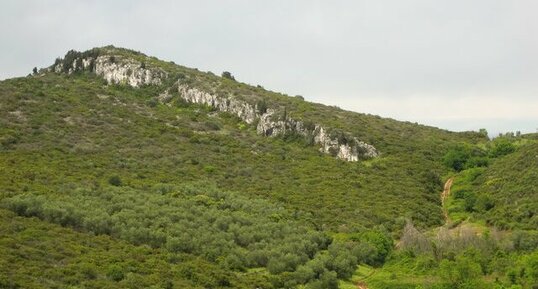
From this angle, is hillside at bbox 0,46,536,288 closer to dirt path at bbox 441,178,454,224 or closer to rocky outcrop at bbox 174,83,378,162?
rocky outcrop at bbox 174,83,378,162

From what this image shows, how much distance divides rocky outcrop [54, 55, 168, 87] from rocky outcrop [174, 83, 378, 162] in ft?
25.6

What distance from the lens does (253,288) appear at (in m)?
40.8

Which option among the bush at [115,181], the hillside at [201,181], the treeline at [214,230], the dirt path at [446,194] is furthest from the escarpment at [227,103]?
the bush at [115,181]

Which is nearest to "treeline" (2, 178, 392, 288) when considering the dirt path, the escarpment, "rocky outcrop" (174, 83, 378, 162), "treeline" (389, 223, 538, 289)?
"treeline" (389, 223, 538, 289)

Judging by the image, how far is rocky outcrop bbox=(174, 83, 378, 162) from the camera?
90562 millimetres

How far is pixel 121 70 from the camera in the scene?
121438mm

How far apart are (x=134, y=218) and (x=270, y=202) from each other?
692 inches

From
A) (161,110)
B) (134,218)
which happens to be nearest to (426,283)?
(134,218)

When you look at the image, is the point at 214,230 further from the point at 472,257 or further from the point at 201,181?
the point at 472,257

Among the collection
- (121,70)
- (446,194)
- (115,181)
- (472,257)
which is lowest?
(472,257)

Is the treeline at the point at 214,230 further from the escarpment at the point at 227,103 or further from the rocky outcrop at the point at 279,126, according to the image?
the escarpment at the point at 227,103

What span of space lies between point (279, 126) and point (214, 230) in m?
47.3

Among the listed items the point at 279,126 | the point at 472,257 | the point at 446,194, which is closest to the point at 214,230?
the point at 472,257

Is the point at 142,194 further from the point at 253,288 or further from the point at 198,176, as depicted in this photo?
the point at 253,288
